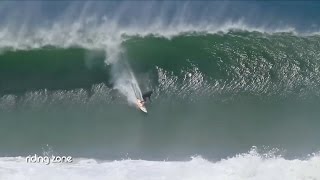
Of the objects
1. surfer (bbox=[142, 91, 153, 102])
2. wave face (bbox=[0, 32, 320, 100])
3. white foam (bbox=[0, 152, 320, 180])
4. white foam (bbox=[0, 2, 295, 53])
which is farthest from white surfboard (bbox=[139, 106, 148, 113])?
white foam (bbox=[0, 2, 295, 53])

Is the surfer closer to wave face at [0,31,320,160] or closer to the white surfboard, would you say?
wave face at [0,31,320,160]

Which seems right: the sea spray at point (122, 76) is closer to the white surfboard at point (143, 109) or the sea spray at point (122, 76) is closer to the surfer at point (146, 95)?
the surfer at point (146, 95)

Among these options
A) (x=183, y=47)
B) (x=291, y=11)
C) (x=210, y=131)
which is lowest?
(x=210, y=131)

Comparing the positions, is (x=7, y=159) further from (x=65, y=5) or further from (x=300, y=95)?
(x=300, y=95)

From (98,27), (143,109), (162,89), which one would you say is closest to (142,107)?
(143,109)

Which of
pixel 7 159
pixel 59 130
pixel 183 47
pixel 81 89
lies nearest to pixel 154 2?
pixel 183 47

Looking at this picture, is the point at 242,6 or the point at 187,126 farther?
the point at 242,6
